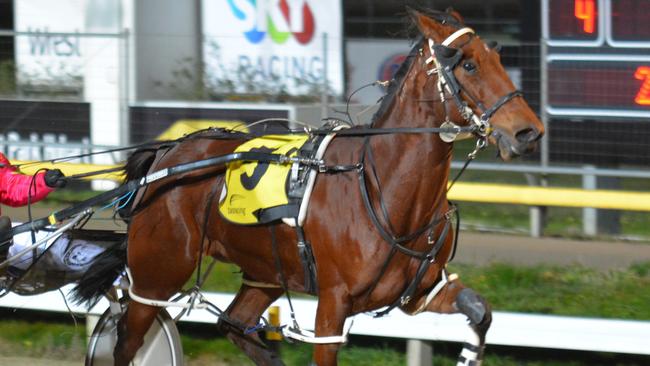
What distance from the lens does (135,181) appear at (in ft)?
20.2

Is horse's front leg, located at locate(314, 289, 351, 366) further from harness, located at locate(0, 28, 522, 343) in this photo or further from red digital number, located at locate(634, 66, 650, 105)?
red digital number, located at locate(634, 66, 650, 105)

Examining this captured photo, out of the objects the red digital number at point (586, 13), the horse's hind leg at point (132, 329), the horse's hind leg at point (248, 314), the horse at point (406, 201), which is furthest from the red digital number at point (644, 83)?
the horse's hind leg at point (132, 329)

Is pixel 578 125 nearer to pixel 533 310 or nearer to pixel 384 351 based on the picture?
pixel 533 310

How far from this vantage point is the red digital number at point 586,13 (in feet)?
32.8

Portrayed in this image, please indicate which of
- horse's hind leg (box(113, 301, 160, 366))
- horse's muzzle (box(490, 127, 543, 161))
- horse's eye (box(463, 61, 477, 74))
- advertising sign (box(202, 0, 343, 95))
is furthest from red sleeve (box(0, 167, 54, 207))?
advertising sign (box(202, 0, 343, 95))

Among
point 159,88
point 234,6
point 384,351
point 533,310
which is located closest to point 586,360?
point 533,310

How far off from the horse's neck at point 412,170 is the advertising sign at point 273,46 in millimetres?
5542

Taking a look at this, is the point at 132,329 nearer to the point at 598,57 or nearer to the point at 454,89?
the point at 454,89

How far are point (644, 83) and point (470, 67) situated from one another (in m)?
5.18

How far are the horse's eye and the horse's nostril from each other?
1.25ft

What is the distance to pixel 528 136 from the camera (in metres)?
4.91

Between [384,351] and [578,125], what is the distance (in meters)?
3.98

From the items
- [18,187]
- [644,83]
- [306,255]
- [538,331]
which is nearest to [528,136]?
[306,255]

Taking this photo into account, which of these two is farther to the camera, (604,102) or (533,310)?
(604,102)
